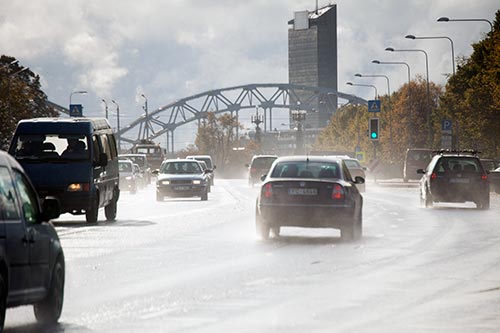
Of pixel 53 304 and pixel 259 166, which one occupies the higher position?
pixel 259 166

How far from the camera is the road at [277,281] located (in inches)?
439

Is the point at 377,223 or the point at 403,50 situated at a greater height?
the point at 403,50

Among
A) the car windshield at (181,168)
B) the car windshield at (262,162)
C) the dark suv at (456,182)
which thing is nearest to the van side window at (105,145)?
the dark suv at (456,182)

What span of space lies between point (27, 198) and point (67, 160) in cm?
1800

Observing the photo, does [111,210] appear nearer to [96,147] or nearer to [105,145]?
[105,145]

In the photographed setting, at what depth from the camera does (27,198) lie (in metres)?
10.7

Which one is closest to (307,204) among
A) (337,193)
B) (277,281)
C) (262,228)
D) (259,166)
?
(337,193)

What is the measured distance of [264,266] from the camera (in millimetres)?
17156

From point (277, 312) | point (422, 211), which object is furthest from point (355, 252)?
point (422, 211)

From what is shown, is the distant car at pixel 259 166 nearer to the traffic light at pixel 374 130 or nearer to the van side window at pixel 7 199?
the traffic light at pixel 374 130

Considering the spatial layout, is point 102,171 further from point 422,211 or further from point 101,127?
point 422,211

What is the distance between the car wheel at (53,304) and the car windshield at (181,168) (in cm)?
3874

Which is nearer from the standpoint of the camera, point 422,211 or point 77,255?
point 77,255

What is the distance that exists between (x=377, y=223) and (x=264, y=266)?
12850mm
